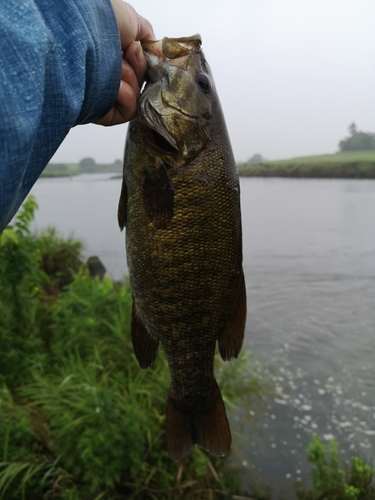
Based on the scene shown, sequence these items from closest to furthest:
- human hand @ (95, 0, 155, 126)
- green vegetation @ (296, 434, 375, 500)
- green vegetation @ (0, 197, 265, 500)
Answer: human hand @ (95, 0, 155, 126)
green vegetation @ (0, 197, 265, 500)
green vegetation @ (296, 434, 375, 500)

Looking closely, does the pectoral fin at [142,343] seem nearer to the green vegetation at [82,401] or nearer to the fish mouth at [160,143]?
the fish mouth at [160,143]

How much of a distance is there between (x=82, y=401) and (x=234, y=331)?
1843 millimetres

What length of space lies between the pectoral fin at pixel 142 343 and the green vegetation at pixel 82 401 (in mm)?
1232

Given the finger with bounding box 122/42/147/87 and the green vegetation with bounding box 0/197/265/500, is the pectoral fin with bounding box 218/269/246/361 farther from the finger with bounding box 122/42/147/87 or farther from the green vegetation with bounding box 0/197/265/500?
the green vegetation with bounding box 0/197/265/500

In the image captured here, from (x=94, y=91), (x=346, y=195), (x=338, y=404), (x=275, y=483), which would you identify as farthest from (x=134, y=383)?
(x=346, y=195)

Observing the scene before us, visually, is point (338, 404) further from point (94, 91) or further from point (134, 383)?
point (94, 91)

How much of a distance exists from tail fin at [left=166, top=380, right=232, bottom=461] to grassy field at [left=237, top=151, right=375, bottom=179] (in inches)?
256

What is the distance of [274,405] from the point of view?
4.28 m

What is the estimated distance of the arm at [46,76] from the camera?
81 cm

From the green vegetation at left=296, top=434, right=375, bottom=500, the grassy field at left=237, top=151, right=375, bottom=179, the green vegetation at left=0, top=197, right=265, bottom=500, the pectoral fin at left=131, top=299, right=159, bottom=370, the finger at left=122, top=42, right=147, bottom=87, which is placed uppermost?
the finger at left=122, top=42, right=147, bottom=87

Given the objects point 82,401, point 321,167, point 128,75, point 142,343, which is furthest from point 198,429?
point 321,167

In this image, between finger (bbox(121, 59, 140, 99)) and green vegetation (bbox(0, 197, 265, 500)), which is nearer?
finger (bbox(121, 59, 140, 99))

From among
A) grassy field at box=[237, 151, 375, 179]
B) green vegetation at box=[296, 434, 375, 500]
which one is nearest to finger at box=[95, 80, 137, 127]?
green vegetation at box=[296, 434, 375, 500]

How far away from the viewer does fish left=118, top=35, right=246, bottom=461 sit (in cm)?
155
